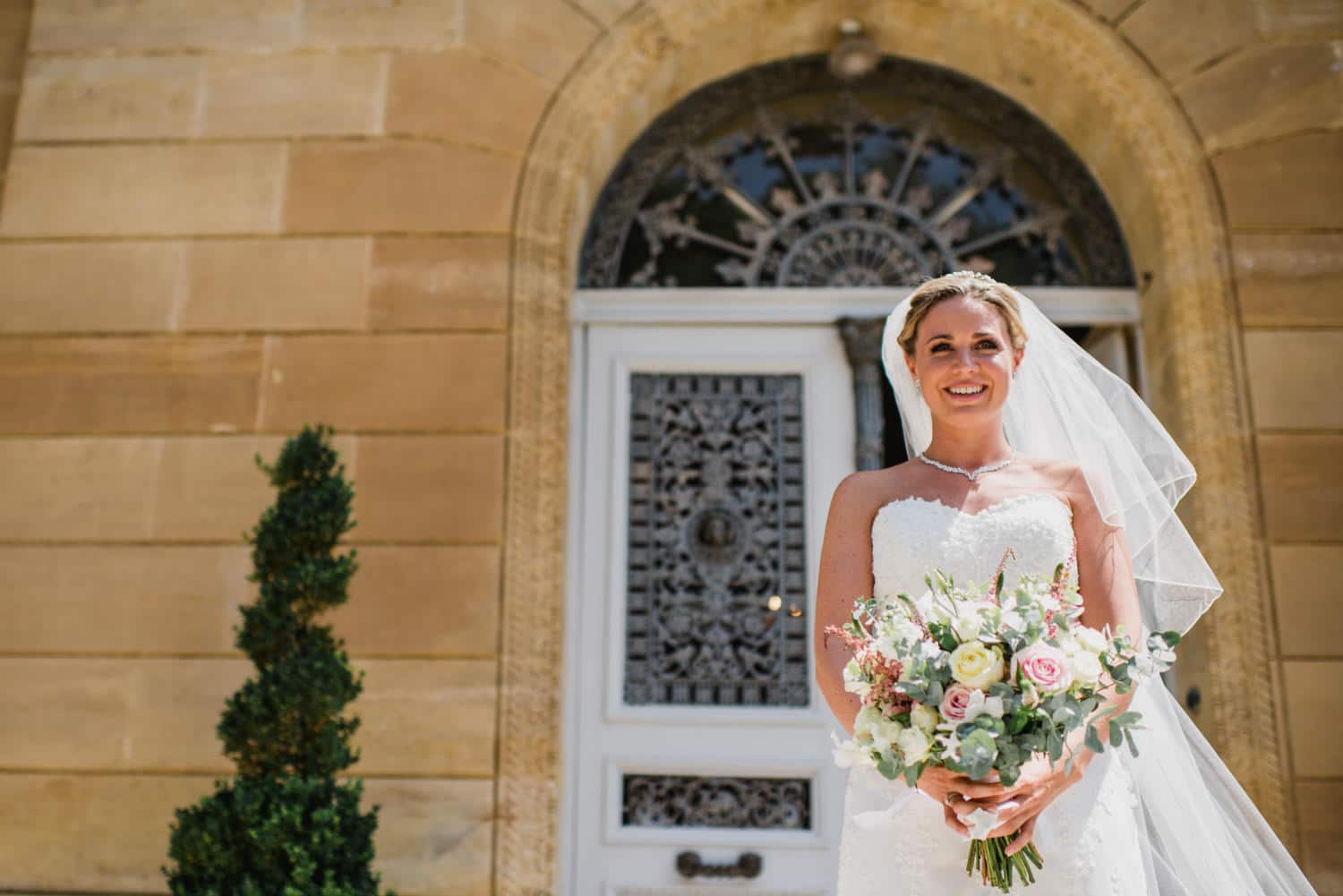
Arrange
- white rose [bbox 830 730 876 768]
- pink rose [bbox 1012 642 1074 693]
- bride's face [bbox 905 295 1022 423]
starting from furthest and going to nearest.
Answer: bride's face [bbox 905 295 1022 423] < white rose [bbox 830 730 876 768] < pink rose [bbox 1012 642 1074 693]

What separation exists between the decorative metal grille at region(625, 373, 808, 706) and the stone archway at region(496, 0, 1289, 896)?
440mm

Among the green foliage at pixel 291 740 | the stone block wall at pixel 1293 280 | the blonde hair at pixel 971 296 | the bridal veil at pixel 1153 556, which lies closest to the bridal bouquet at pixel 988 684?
the bridal veil at pixel 1153 556

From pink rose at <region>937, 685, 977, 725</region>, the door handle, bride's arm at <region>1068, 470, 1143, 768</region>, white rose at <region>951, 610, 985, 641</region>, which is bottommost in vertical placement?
the door handle

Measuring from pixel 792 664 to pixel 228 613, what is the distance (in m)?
2.35

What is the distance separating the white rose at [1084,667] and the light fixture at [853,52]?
398 cm

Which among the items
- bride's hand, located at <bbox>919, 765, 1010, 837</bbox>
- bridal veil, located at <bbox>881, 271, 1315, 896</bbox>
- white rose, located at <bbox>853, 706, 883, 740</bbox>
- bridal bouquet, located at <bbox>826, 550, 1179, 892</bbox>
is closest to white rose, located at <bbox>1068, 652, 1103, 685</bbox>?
bridal bouquet, located at <bbox>826, 550, 1179, 892</bbox>

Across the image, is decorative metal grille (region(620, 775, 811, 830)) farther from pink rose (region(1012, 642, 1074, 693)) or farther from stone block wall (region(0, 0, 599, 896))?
pink rose (region(1012, 642, 1074, 693))

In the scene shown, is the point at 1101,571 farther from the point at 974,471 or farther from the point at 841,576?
the point at 841,576

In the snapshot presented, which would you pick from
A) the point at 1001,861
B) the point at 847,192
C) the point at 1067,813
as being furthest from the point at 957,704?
the point at 847,192

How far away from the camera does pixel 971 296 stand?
258cm

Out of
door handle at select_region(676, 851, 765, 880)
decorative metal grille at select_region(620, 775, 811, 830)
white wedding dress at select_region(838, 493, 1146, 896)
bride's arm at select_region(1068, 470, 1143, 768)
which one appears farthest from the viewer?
decorative metal grille at select_region(620, 775, 811, 830)

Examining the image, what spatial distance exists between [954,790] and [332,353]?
11.3ft

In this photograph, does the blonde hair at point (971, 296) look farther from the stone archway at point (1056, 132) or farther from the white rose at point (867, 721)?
the stone archway at point (1056, 132)

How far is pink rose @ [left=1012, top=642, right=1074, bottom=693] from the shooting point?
6.29 ft
